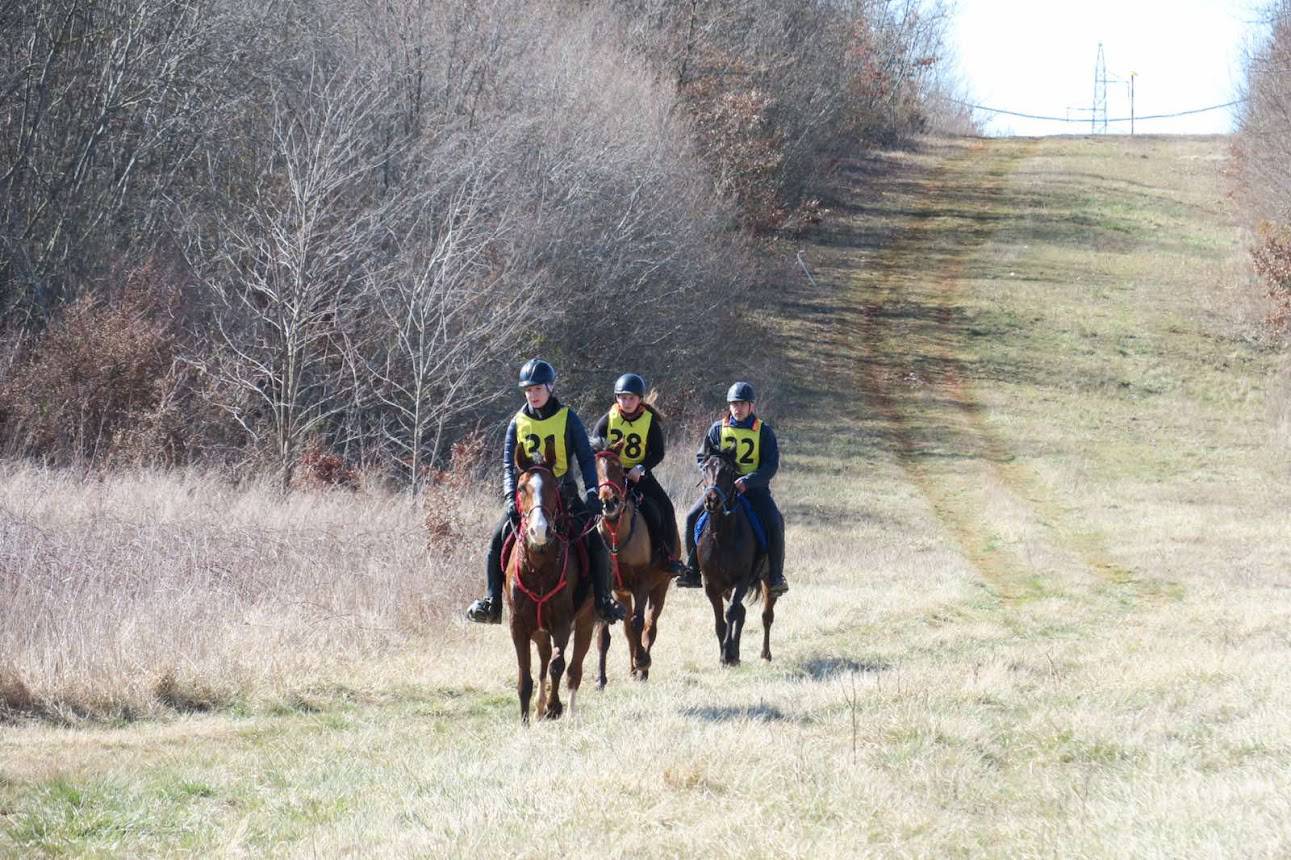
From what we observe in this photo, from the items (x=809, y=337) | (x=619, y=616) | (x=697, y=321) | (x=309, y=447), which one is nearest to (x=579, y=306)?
(x=697, y=321)

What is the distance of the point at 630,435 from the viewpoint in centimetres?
1223

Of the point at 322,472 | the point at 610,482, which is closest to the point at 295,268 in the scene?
the point at 322,472

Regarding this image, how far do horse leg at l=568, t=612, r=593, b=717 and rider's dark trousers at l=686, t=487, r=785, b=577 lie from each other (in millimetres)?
3236

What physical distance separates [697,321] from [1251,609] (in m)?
20.4

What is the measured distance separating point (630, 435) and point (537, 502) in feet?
10.1

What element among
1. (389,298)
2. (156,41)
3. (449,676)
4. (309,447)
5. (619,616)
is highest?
(156,41)

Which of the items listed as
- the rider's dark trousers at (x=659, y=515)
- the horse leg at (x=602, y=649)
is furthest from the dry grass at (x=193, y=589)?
the rider's dark trousers at (x=659, y=515)

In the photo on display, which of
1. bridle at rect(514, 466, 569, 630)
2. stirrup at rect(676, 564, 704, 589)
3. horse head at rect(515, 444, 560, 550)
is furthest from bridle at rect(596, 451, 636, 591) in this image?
horse head at rect(515, 444, 560, 550)

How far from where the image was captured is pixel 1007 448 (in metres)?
31.9

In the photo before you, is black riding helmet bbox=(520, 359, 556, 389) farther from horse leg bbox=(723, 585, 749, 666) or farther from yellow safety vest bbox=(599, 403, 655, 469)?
horse leg bbox=(723, 585, 749, 666)

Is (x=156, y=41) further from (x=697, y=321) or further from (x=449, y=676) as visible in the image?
(x=449, y=676)

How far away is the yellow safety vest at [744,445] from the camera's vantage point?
13.3 m

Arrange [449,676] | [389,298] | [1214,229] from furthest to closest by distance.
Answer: [1214,229] < [389,298] < [449,676]

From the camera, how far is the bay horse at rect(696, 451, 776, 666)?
516 inches
